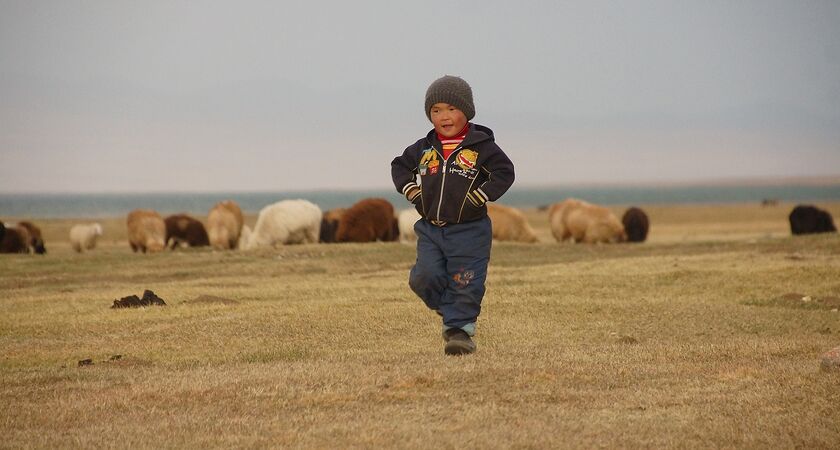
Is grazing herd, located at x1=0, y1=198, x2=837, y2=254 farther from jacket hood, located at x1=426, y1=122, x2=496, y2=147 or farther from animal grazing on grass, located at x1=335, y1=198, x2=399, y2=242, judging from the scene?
jacket hood, located at x1=426, y1=122, x2=496, y2=147

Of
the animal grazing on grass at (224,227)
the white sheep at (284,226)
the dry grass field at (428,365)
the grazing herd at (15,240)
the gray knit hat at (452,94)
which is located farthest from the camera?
the animal grazing on grass at (224,227)

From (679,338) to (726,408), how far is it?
4.71 metres

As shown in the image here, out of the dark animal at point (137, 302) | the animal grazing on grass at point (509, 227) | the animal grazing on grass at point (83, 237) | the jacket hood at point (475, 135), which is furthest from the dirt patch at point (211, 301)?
the animal grazing on grass at point (83, 237)

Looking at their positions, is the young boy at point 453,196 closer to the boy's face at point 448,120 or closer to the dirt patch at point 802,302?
the boy's face at point 448,120

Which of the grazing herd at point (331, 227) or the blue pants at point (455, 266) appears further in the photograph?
the grazing herd at point (331, 227)

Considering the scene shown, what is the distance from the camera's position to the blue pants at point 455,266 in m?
9.08

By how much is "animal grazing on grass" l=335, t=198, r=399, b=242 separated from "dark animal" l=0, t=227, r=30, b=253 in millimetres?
11292

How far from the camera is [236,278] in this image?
2153 centimetres

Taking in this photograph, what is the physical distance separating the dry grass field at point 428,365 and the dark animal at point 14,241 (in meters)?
17.9

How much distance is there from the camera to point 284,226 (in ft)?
114

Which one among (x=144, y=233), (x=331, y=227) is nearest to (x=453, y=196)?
(x=331, y=227)

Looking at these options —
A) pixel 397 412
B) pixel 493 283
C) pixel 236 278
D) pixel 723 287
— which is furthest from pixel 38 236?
pixel 397 412

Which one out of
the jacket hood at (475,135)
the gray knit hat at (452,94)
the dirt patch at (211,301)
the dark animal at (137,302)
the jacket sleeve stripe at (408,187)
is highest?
the gray knit hat at (452,94)

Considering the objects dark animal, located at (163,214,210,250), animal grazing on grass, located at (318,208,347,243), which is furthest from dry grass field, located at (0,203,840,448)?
dark animal, located at (163,214,210,250)
